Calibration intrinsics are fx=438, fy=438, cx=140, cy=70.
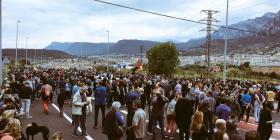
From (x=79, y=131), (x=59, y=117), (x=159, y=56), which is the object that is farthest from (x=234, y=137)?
(x=159, y=56)

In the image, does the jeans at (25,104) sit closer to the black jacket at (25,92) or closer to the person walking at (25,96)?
the person walking at (25,96)

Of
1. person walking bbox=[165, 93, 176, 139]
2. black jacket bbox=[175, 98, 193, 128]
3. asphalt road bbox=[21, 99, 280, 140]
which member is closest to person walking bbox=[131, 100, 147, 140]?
black jacket bbox=[175, 98, 193, 128]

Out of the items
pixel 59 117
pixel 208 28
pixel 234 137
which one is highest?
pixel 208 28

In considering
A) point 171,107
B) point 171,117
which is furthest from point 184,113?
point 171,117

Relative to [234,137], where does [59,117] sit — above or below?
below

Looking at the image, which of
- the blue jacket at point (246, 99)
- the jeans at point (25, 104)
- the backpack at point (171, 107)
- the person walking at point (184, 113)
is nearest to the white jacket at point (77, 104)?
the backpack at point (171, 107)

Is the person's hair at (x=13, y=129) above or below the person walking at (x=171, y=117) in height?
above

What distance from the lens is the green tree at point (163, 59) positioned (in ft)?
282

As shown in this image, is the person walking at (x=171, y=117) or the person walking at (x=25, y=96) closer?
the person walking at (x=171, y=117)

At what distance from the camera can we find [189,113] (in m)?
13.0

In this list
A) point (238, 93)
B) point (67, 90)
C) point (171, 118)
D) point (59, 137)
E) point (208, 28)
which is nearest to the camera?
point (59, 137)

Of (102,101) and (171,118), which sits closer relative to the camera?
(171,118)

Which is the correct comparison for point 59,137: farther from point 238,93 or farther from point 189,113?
point 238,93

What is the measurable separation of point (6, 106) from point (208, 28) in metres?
44.2
